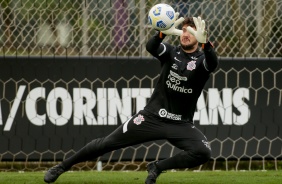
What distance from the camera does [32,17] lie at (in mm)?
10109

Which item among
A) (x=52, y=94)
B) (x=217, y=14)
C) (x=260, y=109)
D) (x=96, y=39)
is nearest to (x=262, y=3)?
(x=217, y=14)

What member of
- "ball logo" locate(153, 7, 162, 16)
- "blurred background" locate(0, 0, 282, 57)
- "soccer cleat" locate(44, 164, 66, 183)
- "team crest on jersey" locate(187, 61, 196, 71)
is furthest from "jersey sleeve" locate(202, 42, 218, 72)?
"blurred background" locate(0, 0, 282, 57)

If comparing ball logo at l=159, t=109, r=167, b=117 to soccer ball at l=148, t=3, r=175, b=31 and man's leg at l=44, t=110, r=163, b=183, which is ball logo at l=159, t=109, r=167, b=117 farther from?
soccer ball at l=148, t=3, r=175, b=31

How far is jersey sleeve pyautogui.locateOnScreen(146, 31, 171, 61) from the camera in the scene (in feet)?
26.9

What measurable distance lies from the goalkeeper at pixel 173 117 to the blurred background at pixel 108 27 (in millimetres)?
1724

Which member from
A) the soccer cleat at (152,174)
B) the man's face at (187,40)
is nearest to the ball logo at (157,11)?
the man's face at (187,40)

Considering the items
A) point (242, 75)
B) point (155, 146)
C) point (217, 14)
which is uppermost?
point (217, 14)

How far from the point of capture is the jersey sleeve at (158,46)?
8.20 metres

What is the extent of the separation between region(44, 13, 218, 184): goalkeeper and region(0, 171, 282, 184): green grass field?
39 cm

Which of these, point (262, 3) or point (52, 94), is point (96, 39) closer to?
point (52, 94)

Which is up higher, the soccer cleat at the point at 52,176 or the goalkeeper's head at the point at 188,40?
the goalkeeper's head at the point at 188,40

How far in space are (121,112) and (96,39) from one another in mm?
834

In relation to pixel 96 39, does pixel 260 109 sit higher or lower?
lower

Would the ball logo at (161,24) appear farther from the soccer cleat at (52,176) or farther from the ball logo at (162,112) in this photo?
the soccer cleat at (52,176)
